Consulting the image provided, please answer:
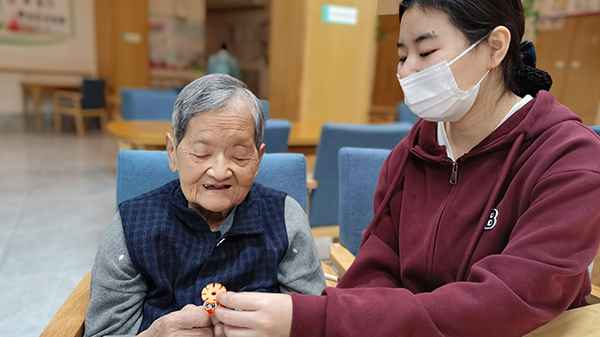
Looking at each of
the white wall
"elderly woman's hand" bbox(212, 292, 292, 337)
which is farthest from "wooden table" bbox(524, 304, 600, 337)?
the white wall

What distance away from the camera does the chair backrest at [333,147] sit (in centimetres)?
231

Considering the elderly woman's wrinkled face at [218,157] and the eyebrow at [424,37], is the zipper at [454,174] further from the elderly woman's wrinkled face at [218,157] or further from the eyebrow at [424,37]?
the elderly woman's wrinkled face at [218,157]

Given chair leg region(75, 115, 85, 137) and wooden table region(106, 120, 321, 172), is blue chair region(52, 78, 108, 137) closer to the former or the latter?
chair leg region(75, 115, 85, 137)

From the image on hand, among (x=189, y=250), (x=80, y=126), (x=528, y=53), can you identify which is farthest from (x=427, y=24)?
(x=80, y=126)

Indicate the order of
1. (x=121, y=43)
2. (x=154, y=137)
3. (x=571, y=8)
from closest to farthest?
(x=154, y=137)
(x=571, y=8)
(x=121, y=43)

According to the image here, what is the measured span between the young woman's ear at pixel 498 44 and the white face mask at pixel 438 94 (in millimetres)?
26

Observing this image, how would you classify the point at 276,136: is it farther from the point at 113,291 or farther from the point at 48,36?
the point at 48,36

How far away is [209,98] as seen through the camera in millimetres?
1013

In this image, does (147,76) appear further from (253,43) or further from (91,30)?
(253,43)

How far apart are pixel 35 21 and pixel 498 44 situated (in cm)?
938

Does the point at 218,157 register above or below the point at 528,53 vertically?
below

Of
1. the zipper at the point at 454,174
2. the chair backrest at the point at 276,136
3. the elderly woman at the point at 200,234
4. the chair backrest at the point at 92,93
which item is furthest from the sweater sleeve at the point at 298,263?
the chair backrest at the point at 92,93

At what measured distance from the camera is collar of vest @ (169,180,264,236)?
108 cm

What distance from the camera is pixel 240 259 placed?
110 cm
